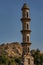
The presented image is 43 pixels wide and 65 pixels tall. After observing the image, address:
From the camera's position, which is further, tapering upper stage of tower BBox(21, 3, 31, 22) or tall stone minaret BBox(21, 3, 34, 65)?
tapering upper stage of tower BBox(21, 3, 31, 22)

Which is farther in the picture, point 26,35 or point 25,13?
point 25,13

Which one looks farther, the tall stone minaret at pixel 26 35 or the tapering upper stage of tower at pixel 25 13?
the tapering upper stage of tower at pixel 25 13

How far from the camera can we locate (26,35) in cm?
3734

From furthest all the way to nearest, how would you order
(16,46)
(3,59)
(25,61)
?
(16,46)
(3,59)
(25,61)

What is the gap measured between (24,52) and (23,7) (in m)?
5.28

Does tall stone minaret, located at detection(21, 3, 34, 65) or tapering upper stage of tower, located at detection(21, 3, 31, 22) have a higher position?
tapering upper stage of tower, located at detection(21, 3, 31, 22)

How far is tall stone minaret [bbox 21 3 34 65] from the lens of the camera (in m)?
36.8

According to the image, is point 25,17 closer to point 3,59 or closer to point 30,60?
point 30,60

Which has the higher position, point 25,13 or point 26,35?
point 25,13

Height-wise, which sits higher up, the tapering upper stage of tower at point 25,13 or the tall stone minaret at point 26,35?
the tapering upper stage of tower at point 25,13

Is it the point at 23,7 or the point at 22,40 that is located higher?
the point at 23,7

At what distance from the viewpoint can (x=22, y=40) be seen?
3738 cm

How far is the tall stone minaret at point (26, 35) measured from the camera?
1447 inches

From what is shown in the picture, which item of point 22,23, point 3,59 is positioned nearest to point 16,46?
point 3,59
